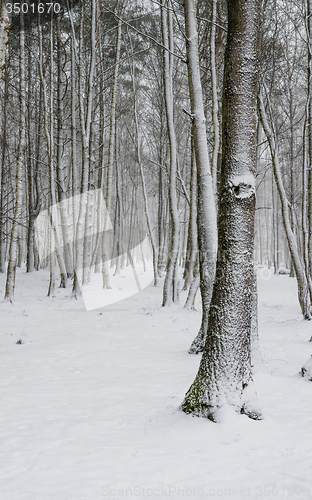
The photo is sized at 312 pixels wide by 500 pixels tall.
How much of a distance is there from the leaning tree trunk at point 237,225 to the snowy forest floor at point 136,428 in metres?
0.27

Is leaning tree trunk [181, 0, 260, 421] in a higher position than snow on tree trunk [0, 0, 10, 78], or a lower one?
lower

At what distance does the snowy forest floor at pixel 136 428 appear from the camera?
183cm

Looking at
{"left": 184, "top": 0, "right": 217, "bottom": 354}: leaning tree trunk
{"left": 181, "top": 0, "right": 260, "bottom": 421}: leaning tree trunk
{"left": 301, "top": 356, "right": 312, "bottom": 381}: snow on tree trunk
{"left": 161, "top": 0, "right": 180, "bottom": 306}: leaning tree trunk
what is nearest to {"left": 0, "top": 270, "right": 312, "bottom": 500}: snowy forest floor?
{"left": 301, "top": 356, "right": 312, "bottom": 381}: snow on tree trunk

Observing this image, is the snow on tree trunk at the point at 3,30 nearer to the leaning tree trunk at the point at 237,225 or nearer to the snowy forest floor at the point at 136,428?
the leaning tree trunk at the point at 237,225

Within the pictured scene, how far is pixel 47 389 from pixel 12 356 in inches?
59.9

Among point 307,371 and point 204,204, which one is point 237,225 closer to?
point 204,204

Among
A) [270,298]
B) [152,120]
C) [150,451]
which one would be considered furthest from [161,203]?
[150,451]

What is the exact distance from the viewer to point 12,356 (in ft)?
15.5

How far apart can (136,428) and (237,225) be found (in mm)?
1740

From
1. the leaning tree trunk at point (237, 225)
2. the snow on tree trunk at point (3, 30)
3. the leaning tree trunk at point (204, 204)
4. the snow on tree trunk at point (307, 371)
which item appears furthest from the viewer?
the snow on tree trunk at point (3, 30)

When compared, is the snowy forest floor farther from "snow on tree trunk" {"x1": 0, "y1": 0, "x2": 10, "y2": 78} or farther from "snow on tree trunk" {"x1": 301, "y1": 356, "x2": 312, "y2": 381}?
"snow on tree trunk" {"x1": 0, "y1": 0, "x2": 10, "y2": 78}

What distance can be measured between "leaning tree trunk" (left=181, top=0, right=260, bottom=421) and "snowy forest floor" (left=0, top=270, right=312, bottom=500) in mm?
268

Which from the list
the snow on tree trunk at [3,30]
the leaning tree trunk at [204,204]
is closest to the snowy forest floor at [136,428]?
the leaning tree trunk at [204,204]

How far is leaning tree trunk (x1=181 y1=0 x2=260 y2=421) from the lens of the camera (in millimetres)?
2572
